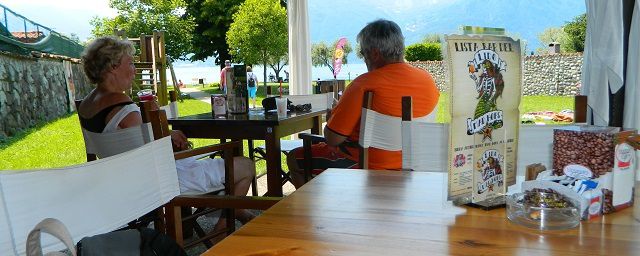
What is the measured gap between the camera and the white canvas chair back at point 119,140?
79.4 inches

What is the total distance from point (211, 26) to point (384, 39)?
24.2 metres

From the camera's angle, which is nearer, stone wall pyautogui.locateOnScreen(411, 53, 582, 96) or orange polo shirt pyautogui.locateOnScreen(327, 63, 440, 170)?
orange polo shirt pyautogui.locateOnScreen(327, 63, 440, 170)

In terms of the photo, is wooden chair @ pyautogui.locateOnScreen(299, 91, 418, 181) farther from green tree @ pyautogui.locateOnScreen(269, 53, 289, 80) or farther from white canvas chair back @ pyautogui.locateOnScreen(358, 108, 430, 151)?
green tree @ pyautogui.locateOnScreen(269, 53, 289, 80)

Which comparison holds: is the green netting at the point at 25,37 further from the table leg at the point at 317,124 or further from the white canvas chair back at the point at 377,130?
the white canvas chair back at the point at 377,130

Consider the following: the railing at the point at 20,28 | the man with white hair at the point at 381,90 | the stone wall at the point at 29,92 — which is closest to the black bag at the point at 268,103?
the man with white hair at the point at 381,90

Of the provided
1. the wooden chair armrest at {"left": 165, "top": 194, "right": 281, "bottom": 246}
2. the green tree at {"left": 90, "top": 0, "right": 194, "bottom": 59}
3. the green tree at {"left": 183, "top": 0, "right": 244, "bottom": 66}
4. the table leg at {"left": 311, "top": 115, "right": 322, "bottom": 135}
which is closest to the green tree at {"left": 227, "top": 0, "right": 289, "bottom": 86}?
the green tree at {"left": 90, "top": 0, "right": 194, "bottom": 59}

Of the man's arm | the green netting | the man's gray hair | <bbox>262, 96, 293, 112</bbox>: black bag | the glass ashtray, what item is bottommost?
the man's arm

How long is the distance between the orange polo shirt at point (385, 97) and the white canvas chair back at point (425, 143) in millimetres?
771

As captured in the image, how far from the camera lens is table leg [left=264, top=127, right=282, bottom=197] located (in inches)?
107

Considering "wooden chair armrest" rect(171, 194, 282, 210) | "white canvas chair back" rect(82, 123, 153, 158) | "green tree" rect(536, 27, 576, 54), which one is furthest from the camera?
"green tree" rect(536, 27, 576, 54)

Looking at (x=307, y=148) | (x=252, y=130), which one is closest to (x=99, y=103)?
(x=252, y=130)

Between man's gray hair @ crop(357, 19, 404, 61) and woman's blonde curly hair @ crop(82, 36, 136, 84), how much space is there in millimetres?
1293

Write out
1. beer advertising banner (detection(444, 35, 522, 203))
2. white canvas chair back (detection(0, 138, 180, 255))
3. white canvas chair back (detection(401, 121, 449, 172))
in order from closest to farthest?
beer advertising banner (detection(444, 35, 522, 203)), white canvas chair back (detection(0, 138, 180, 255)), white canvas chair back (detection(401, 121, 449, 172))

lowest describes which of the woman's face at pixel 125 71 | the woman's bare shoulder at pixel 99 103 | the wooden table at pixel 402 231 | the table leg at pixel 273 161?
the table leg at pixel 273 161
